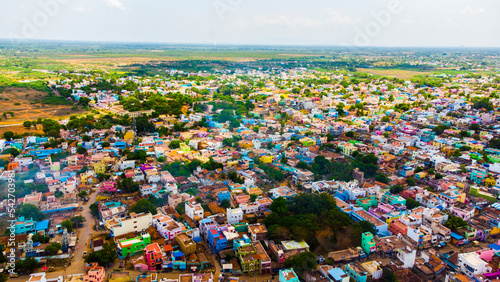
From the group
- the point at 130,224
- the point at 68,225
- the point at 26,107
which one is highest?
the point at 130,224

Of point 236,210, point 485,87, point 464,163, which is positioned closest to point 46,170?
point 236,210

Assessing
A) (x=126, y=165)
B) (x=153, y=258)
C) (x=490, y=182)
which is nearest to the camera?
(x=153, y=258)

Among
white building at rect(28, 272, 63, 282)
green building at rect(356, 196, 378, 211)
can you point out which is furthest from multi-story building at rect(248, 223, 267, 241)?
white building at rect(28, 272, 63, 282)

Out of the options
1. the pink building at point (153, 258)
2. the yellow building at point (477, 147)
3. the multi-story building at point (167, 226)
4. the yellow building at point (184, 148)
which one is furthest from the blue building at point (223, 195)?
the yellow building at point (477, 147)

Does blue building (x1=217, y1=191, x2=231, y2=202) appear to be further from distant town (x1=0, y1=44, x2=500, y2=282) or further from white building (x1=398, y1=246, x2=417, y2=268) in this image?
white building (x1=398, y1=246, x2=417, y2=268)

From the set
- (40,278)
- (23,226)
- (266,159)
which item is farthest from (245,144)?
(40,278)

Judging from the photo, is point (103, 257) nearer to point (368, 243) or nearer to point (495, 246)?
point (368, 243)

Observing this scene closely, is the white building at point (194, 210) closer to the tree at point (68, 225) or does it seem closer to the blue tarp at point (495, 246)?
the tree at point (68, 225)
